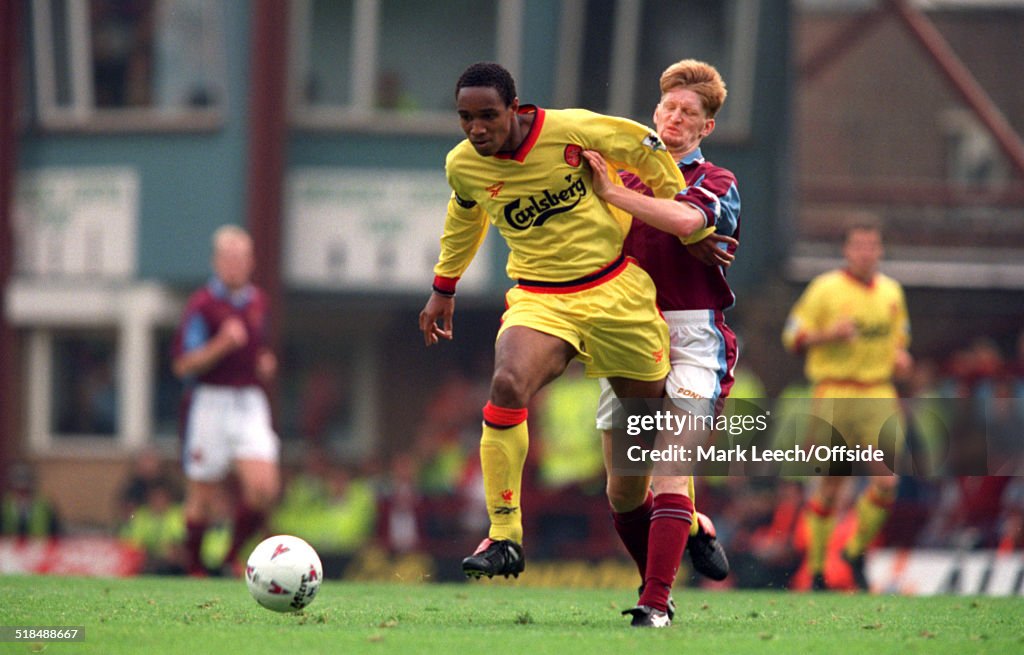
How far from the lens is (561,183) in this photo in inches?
278

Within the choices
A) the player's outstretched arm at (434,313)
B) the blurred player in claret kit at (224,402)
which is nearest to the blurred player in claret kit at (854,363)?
the blurred player in claret kit at (224,402)

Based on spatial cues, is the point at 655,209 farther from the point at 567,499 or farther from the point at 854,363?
the point at 567,499

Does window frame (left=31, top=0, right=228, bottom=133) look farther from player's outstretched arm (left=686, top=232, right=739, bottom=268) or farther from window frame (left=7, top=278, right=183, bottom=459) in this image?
player's outstretched arm (left=686, top=232, right=739, bottom=268)

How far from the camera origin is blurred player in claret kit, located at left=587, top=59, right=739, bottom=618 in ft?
23.5

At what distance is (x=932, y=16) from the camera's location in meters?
32.4

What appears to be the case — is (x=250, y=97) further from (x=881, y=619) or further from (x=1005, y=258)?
(x=881, y=619)

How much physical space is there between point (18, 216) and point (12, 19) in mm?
2322

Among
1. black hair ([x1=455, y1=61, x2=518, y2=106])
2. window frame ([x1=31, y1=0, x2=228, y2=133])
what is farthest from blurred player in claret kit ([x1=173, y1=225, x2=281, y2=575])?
window frame ([x1=31, y1=0, x2=228, y2=133])

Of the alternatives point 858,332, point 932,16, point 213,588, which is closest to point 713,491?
point 858,332

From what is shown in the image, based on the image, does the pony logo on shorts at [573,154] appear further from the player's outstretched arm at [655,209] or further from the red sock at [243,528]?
the red sock at [243,528]

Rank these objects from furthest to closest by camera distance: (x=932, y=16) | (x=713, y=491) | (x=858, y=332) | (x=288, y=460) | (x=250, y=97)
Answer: (x=932, y=16)
(x=288, y=460)
(x=250, y=97)
(x=713, y=491)
(x=858, y=332)

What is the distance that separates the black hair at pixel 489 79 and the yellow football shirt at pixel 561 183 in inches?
10.2

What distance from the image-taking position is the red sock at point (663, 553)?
21.9ft

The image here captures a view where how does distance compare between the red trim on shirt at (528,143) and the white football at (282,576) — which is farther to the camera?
the red trim on shirt at (528,143)
